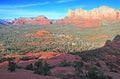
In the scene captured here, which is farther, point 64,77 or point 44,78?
point 64,77

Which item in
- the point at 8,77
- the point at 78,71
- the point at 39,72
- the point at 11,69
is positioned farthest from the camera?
the point at 78,71

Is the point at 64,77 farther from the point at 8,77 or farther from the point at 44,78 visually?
the point at 8,77

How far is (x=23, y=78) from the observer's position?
20922mm

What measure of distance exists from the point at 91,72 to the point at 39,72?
5744 millimetres

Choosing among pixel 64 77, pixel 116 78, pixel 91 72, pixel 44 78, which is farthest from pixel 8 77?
pixel 116 78

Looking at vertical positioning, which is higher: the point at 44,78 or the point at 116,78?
the point at 44,78

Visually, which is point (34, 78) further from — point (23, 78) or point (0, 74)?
point (0, 74)

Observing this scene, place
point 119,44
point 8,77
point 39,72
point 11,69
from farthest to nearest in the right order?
point 119,44 → point 39,72 → point 11,69 → point 8,77

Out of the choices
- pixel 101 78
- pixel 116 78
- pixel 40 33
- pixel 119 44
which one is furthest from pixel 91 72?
pixel 40 33

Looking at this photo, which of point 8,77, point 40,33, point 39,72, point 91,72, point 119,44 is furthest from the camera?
point 40,33

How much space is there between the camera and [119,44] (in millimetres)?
95375

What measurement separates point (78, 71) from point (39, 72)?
19.0ft

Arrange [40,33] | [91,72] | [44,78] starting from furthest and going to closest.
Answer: [40,33] → [91,72] → [44,78]

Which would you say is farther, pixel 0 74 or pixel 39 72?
pixel 39 72
